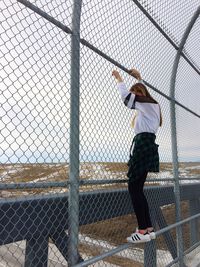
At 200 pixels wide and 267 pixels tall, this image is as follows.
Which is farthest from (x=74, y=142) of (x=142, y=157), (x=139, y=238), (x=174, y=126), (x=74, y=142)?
(x=174, y=126)

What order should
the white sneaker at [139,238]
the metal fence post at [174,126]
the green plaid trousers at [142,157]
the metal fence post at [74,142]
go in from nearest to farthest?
the metal fence post at [74,142]
the white sneaker at [139,238]
the green plaid trousers at [142,157]
the metal fence post at [174,126]

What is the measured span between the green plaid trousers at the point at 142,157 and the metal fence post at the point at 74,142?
0.89 meters

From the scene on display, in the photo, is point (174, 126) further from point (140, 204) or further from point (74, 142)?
point (74, 142)

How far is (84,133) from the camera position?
280 centimetres

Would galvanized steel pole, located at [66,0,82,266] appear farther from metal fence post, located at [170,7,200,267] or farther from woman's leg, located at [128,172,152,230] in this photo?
metal fence post, located at [170,7,200,267]

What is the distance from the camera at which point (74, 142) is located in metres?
2.59

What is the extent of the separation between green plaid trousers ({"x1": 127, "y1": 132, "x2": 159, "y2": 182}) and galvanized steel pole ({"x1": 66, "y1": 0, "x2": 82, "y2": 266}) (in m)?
0.89

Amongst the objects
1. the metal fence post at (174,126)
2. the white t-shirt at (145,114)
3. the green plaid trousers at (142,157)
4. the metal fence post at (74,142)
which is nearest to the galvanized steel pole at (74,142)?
the metal fence post at (74,142)

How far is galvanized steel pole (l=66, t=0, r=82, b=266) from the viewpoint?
8.24 feet

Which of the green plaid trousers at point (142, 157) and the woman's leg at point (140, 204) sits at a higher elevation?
the green plaid trousers at point (142, 157)

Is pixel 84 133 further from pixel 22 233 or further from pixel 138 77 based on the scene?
pixel 138 77

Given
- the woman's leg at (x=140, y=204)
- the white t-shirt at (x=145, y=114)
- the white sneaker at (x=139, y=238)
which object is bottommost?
the white sneaker at (x=139, y=238)

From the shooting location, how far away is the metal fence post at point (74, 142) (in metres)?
2.51

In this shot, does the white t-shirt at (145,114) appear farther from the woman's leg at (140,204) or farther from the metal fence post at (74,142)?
the metal fence post at (74,142)
